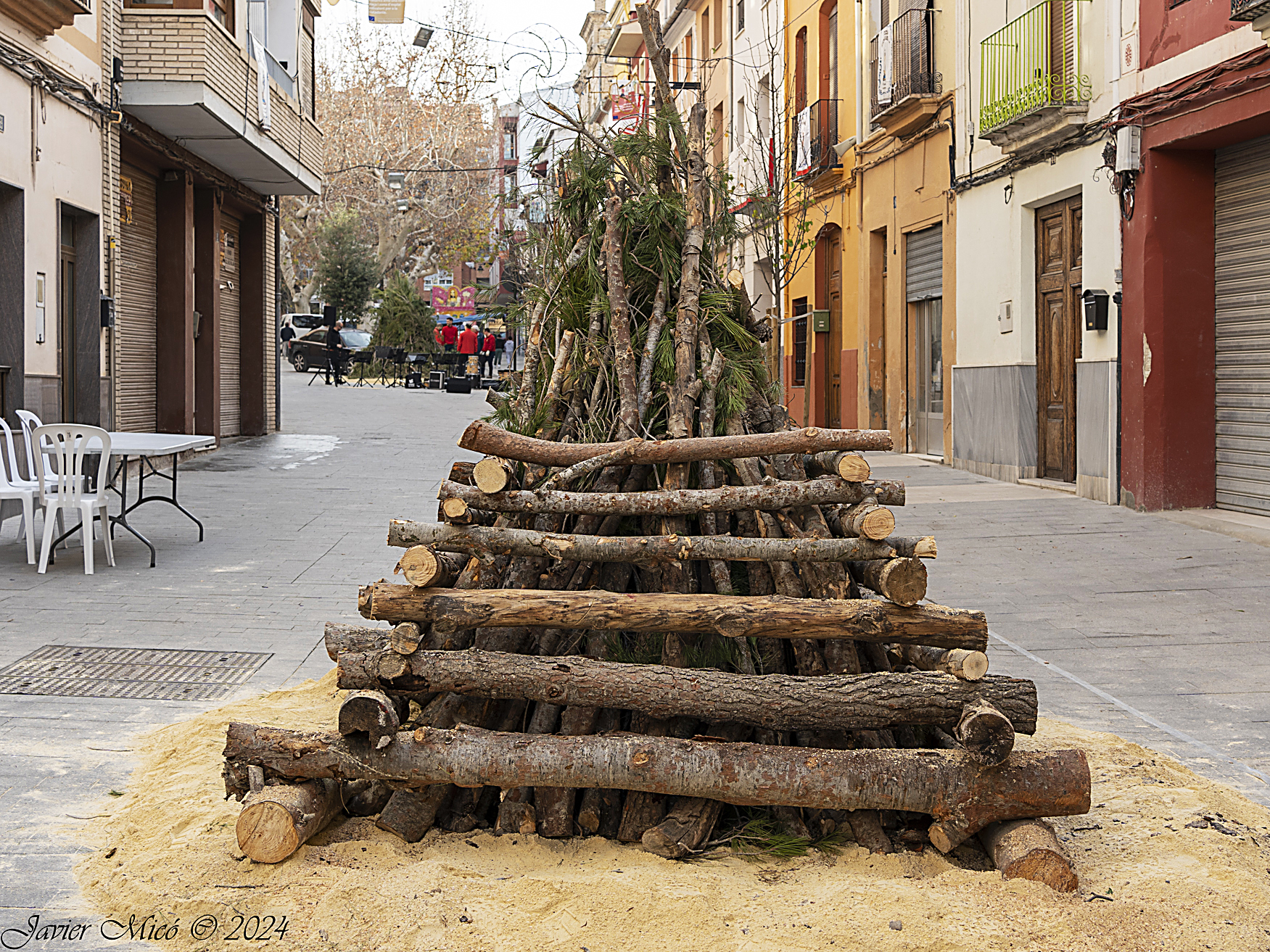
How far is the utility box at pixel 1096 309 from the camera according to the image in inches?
479

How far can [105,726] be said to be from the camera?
4922mm

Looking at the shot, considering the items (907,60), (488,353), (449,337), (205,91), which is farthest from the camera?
(488,353)

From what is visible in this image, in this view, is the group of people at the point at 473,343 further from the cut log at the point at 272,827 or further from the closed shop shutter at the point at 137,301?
the cut log at the point at 272,827

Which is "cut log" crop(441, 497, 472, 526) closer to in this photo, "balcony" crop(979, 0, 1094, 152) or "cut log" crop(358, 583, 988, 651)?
"cut log" crop(358, 583, 988, 651)

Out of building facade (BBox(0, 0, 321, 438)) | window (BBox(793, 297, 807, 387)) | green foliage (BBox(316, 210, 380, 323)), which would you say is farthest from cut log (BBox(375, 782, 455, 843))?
green foliage (BBox(316, 210, 380, 323))

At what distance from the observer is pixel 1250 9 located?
934cm

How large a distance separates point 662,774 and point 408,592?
105 centimetres

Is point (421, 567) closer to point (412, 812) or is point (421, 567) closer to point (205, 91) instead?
point (412, 812)

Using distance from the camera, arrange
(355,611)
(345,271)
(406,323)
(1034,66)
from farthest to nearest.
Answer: (345,271) → (406,323) → (1034,66) → (355,611)

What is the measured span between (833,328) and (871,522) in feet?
62.2

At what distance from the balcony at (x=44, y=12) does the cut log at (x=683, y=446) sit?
885 cm

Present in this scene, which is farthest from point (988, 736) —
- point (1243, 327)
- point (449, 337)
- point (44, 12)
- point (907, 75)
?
point (449, 337)

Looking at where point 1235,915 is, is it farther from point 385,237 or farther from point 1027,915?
point 385,237

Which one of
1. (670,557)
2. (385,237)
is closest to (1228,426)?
(670,557)
